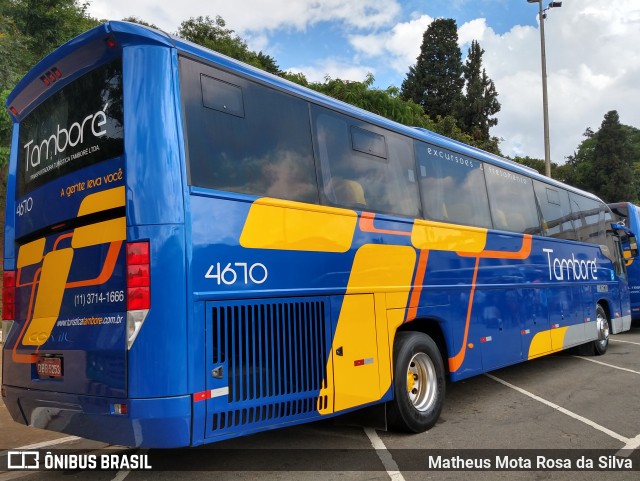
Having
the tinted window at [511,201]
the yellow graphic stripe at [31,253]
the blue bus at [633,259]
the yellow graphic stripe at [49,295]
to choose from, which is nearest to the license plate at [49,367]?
the yellow graphic stripe at [49,295]

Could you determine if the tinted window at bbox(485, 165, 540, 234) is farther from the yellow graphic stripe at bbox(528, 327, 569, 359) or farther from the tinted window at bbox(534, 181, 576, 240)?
the yellow graphic stripe at bbox(528, 327, 569, 359)

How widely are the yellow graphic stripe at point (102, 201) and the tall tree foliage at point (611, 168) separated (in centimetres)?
5824

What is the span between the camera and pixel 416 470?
437 cm

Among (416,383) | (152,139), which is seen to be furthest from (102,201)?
(416,383)

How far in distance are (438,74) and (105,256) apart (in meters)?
43.0

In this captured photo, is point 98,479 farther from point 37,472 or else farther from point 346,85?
point 346,85

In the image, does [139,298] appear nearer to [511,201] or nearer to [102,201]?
[102,201]

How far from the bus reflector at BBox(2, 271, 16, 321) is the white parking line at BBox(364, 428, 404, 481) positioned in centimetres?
361

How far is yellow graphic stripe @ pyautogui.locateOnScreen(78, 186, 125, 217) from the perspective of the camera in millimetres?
3762

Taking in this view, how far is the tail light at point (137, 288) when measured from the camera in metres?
3.55

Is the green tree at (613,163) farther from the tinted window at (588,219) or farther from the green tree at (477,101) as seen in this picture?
the tinted window at (588,219)

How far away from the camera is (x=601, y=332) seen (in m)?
10.8

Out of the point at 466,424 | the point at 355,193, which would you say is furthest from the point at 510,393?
the point at 355,193

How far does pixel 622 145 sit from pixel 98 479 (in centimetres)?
6137
